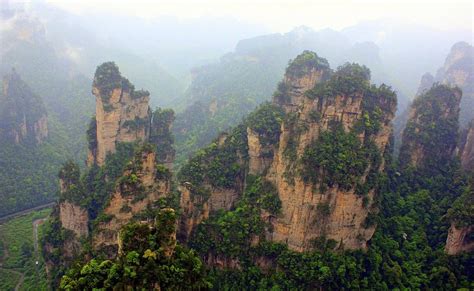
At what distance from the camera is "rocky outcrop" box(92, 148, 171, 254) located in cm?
3756

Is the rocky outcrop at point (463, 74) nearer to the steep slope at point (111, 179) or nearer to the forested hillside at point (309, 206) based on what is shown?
the forested hillside at point (309, 206)

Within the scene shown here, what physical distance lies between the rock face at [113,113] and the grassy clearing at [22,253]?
13.7 metres

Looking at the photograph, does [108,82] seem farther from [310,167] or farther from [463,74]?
[463,74]

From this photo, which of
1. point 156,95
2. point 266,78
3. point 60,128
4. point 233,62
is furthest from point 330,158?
point 156,95

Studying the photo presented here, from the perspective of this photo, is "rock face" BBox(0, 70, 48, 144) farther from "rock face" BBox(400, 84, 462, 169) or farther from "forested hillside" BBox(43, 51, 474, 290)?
"rock face" BBox(400, 84, 462, 169)

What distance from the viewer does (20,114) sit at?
7462 cm

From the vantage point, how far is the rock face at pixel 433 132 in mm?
49438

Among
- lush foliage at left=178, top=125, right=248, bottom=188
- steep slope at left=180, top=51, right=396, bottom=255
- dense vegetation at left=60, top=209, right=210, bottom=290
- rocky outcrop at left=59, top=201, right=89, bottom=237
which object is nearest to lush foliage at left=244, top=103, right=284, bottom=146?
steep slope at left=180, top=51, right=396, bottom=255

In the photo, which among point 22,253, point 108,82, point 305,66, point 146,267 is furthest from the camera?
point 305,66

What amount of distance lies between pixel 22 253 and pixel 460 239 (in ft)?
164

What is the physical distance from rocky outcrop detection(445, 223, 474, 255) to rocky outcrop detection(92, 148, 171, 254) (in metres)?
26.7

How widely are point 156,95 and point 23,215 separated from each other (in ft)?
258

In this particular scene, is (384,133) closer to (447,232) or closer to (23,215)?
(447,232)

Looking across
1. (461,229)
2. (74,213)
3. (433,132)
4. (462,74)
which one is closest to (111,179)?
(74,213)
